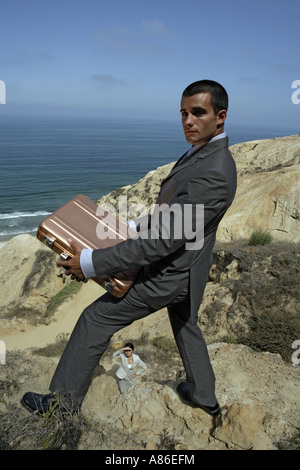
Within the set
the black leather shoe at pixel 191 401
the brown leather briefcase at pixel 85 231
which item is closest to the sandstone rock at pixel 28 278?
the black leather shoe at pixel 191 401

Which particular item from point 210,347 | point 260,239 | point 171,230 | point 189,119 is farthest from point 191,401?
point 260,239

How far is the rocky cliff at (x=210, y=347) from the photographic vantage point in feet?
9.86

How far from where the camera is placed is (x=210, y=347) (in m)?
5.09

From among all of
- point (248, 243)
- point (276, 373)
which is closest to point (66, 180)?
point (248, 243)

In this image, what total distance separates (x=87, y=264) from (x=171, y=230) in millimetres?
618

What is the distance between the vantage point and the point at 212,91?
2.54 meters

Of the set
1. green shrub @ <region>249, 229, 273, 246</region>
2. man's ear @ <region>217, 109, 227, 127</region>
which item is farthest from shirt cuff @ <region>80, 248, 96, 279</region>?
green shrub @ <region>249, 229, 273, 246</region>

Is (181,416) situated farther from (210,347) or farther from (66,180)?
(66,180)

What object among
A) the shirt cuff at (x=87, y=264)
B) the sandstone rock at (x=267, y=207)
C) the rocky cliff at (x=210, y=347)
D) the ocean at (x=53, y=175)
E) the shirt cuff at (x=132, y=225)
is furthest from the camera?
the ocean at (x=53, y=175)

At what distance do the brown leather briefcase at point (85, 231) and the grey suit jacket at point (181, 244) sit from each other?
0.13 m

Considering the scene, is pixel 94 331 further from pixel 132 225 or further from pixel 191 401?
pixel 191 401

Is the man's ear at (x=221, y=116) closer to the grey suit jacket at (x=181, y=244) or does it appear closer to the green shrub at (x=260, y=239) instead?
the grey suit jacket at (x=181, y=244)

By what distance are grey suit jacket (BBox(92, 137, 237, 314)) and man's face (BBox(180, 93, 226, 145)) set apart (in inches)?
3.3

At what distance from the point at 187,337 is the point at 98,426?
1011mm
